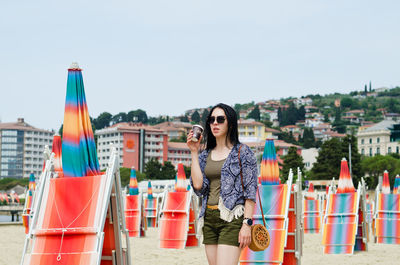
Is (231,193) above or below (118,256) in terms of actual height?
above

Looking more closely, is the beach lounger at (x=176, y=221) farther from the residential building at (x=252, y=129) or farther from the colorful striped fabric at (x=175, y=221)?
the residential building at (x=252, y=129)

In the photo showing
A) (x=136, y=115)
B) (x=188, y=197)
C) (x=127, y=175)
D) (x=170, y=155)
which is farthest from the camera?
(x=136, y=115)

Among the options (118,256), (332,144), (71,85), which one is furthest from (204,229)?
(332,144)

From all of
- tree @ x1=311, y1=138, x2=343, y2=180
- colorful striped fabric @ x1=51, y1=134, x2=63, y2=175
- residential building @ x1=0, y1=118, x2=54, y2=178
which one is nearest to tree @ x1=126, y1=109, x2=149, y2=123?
residential building @ x1=0, y1=118, x2=54, y2=178

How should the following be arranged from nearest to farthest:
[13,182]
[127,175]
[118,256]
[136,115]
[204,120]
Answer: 1. [204,120]
2. [118,256]
3. [127,175]
4. [13,182]
5. [136,115]

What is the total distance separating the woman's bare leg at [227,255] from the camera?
3900 millimetres

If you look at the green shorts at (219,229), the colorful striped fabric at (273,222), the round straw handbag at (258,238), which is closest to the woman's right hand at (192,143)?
the round straw handbag at (258,238)

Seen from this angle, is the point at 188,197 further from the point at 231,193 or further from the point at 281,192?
the point at 231,193

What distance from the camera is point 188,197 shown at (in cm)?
1498

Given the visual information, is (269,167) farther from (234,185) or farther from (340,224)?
(234,185)

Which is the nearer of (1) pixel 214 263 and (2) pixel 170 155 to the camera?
(1) pixel 214 263

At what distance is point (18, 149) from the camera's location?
14962 centimetres

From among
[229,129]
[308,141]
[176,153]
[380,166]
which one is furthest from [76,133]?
[308,141]

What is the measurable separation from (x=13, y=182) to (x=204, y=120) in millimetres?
104388
